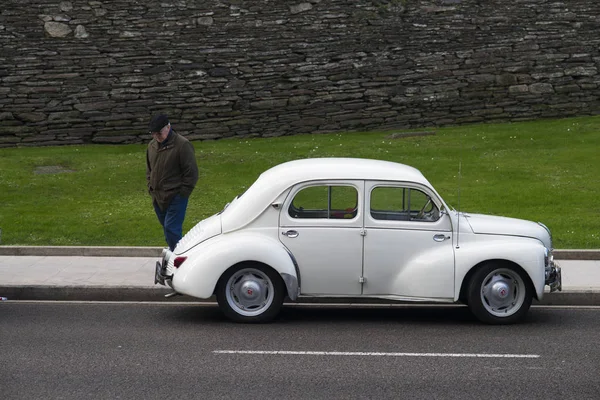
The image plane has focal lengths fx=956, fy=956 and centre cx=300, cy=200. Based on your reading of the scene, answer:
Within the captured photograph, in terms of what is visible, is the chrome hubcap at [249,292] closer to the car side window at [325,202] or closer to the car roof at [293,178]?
the car roof at [293,178]

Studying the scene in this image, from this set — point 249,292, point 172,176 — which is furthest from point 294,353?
point 172,176

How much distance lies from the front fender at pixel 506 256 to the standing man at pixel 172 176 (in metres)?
3.31

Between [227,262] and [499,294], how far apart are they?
8.46 feet

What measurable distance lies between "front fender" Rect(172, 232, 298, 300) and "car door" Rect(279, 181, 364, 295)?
0.52 ft

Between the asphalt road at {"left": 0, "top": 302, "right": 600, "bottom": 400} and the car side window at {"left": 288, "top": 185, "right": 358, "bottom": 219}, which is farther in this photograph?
the car side window at {"left": 288, "top": 185, "right": 358, "bottom": 219}

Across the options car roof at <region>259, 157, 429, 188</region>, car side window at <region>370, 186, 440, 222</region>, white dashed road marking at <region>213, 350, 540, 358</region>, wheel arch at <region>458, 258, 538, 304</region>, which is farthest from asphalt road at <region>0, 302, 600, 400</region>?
car roof at <region>259, 157, 429, 188</region>

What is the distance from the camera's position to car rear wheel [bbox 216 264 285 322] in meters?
A: 8.98

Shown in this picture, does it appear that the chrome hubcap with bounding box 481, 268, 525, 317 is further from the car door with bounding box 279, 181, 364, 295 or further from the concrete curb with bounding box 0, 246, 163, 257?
the concrete curb with bounding box 0, 246, 163, 257

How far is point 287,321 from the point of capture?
9273 mm

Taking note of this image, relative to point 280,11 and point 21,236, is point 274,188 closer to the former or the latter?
point 21,236

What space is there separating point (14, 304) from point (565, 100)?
1822cm

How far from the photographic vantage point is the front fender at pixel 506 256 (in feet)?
29.2

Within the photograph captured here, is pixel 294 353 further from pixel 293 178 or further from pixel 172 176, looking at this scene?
pixel 172 176

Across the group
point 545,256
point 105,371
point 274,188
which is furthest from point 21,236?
point 545,256
